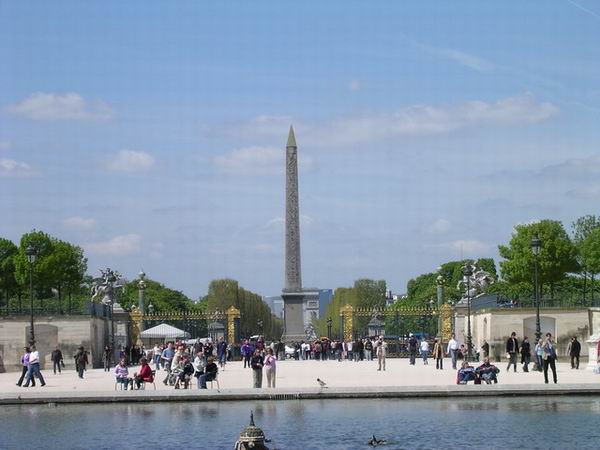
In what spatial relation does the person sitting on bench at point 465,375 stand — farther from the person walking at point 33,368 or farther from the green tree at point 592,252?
the green tree at point 592,252

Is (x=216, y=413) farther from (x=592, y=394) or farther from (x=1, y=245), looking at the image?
(x=1, y=245)

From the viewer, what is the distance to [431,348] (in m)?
65.6

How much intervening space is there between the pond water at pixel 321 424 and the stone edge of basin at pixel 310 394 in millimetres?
686

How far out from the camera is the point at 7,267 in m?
85.0

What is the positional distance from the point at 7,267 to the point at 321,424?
63.9 metres

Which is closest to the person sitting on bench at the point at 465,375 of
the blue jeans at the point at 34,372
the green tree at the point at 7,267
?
the blue jeans at the point at 34,372

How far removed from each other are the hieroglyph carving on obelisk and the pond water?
53.3 meters

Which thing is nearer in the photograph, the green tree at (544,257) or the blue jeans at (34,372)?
the blue jeans at (34,372)

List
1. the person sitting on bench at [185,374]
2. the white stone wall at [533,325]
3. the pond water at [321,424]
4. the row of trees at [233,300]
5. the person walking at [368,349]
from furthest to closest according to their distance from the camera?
the row of trees at [233,300]
the person walking at [368,349]
the white stone wall at [533,325]
the person sitting on bench at [185,374]
the pond water at [321,424]

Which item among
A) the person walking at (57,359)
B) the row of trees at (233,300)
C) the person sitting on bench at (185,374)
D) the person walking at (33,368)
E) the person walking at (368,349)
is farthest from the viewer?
the row of trees at (233,300)

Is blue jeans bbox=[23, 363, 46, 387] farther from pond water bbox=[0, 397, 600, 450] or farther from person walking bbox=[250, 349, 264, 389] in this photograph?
person walking bbox=[250, 349, 264, 389]

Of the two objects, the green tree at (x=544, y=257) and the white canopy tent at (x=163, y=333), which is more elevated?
the green tree at (x=544, y=257)

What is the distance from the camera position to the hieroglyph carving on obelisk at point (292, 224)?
83.1 meters

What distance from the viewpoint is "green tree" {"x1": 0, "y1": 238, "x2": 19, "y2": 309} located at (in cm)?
8475
